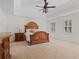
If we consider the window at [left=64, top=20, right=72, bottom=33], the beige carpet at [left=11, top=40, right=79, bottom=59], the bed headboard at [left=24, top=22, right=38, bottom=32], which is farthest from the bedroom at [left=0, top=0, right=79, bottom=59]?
the beige carpet at [left=11, top=40, right=79, bottom=59]

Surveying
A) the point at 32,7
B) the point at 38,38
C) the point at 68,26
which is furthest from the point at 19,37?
the point at 68,26

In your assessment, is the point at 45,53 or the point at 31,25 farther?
the point at 31,25

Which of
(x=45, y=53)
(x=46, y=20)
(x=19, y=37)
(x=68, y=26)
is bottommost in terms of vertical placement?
(x=45, y=53)

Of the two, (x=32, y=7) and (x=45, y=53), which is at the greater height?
(x=32, y=7)

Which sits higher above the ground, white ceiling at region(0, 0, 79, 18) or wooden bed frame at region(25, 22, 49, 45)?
white ceiling at region(0, 0, 79, 18)

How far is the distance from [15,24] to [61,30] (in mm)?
3731

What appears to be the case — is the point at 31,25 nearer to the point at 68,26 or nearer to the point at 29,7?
the point at 29,7

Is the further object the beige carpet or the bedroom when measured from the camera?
the bedroom

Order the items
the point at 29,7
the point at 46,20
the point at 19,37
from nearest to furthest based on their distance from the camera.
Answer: the point at 19,37 → the point at 29,7 → the point at 46,20

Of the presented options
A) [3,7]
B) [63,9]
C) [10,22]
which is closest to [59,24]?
[63,9]

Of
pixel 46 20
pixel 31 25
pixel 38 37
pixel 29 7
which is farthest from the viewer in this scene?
pixel 46 20

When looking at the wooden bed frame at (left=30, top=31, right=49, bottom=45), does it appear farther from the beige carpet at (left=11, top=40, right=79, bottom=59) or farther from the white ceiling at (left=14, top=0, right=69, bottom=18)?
the white ceiling at (left=14, top=0, right=69, bottom=18)

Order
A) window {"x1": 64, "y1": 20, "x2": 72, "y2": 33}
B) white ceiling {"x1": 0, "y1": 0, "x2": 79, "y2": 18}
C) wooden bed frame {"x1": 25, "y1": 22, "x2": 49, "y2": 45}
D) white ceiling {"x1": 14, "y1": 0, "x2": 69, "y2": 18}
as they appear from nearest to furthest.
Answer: wooden bed frame {"x1": 25, "y1": 22, "x2": 49, "y2": 45}, white ceiling {"x1": 0, "y1": 0, "x2": 79, "y2": 18}, white ceiling {"x1": 14, "y1": 0, "x2": 69, "y2": 18}, window {"x1": 64, "y1": 20, "x2": 72, "y2": 33}

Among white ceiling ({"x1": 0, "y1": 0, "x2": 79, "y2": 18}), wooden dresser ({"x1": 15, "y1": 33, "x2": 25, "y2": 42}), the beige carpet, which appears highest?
white ceiling ({"x1": 0, "y1": 0, "x2": 79, "y2": 18})
